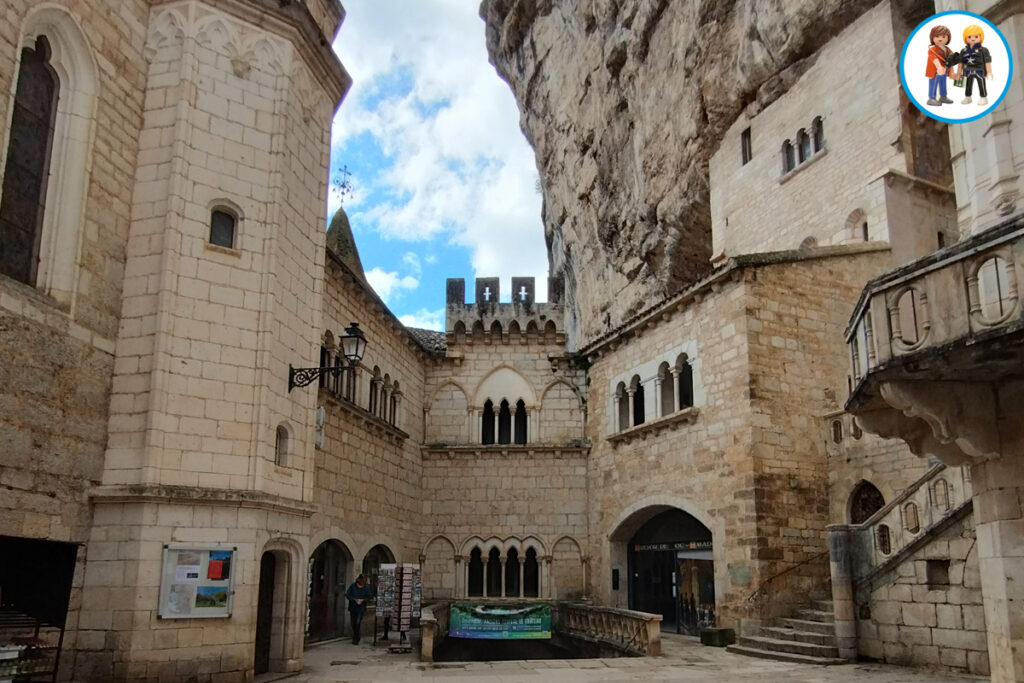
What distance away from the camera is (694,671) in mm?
12438

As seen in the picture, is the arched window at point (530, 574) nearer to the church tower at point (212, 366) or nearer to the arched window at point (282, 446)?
the church tower at point (212, 366)

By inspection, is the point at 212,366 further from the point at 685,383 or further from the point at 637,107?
the point at 637,107

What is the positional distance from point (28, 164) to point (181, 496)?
4320 millimetres

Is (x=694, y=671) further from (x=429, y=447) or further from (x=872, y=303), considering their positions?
(x=429, y=447)

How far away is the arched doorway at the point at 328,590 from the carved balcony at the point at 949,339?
12142mm

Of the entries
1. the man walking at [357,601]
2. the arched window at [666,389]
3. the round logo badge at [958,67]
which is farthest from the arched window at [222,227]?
the arched window at [666,389]

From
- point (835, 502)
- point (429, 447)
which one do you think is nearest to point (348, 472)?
point (429, 447)

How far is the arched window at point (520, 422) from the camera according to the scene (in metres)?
24.0

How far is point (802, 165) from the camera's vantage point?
21688 millimetres

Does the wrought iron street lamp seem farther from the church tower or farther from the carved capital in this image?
the carved capital

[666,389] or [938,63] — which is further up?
[938,63]

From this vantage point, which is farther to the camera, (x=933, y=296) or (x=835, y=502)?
(x=835, y=502)

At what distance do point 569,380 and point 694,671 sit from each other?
1190cm

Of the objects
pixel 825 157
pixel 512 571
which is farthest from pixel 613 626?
pixel 825 157
